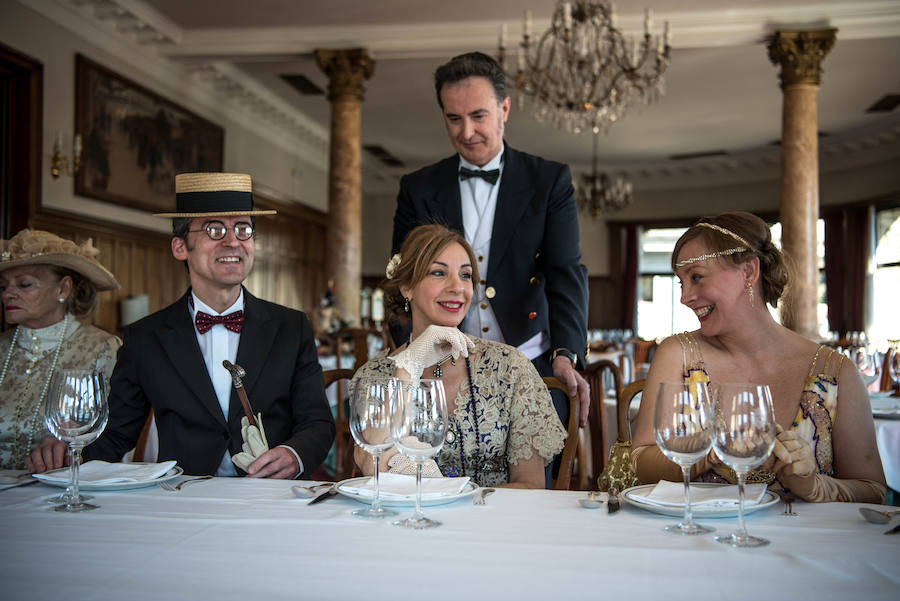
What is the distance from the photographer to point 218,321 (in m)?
2.32

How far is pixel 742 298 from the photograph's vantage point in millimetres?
1941

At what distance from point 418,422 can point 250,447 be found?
2.85 feet

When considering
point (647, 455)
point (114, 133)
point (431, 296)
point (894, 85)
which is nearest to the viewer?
point (647, 455)

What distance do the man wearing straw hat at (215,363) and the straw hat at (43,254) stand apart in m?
0.55

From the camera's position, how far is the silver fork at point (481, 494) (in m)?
1.52

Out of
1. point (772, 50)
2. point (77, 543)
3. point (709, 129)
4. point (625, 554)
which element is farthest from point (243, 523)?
point (709, 129)

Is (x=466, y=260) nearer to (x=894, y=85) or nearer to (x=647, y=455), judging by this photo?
(x=647, y=455)

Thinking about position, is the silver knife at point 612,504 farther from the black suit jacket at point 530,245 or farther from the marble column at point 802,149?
the marble column at point 802,149

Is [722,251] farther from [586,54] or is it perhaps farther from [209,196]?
[586,54]

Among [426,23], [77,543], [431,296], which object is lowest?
[77,543]

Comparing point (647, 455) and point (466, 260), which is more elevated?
point (466, 260)

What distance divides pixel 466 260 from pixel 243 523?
3.71 ft

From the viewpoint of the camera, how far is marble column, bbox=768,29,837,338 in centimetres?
801

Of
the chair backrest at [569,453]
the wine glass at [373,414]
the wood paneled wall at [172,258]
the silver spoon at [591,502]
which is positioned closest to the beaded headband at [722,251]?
the chair backrest at [569,453]
